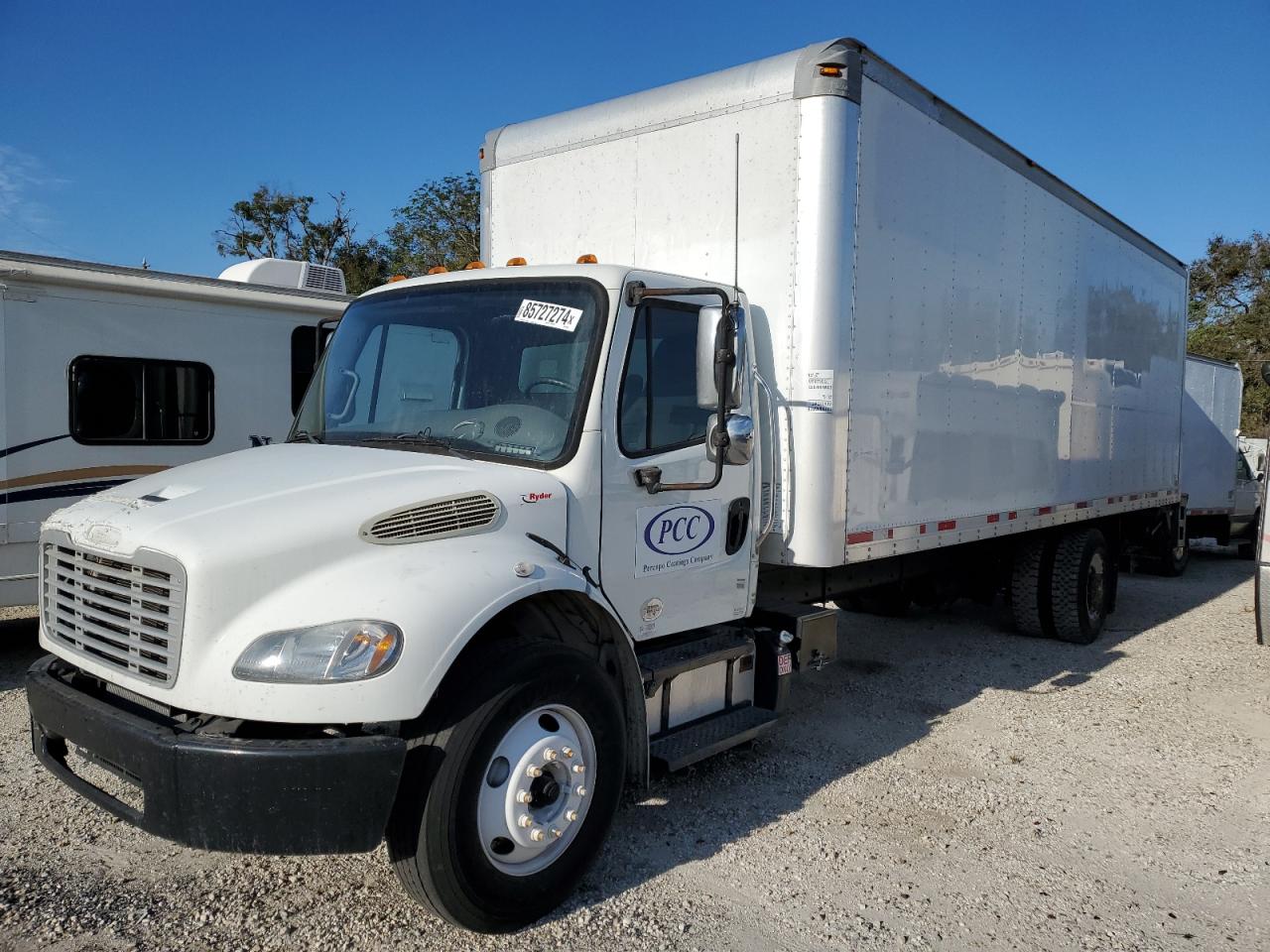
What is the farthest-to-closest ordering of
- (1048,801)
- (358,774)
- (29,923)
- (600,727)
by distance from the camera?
(1048,801), (600,727), (29,923), (358,774)

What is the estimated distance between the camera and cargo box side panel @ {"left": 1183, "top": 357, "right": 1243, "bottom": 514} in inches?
566

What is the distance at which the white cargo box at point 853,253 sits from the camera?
4738mm

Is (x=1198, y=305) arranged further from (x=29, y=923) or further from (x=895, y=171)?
(x=29, y=923)

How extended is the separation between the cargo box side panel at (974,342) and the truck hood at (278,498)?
2154mm

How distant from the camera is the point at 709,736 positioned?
4457 mm

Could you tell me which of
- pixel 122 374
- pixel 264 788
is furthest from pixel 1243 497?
pixel 264 788

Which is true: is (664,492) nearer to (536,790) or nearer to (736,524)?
(736,524)

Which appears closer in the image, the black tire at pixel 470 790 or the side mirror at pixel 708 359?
the black tire at pixel 470 790

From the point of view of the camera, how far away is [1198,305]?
120 ft

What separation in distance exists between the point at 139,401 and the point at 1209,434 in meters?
14.7

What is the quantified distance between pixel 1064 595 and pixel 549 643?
626cm

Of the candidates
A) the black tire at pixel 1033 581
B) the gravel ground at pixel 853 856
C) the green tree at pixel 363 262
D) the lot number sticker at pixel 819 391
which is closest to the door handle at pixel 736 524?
the lot number sticker at pixel 819 391

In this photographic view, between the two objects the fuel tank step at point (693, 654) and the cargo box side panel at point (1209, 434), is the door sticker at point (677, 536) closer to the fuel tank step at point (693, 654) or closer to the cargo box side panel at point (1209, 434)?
the fuel tank step at point (693, 654)

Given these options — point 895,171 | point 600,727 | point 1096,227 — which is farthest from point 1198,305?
point 600,727
